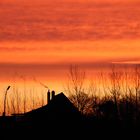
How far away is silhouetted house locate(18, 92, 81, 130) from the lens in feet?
195

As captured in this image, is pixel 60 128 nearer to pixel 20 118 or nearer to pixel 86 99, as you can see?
pixel 20 118

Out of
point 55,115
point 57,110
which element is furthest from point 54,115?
point 57,110

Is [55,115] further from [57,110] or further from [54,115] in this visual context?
[57,110]

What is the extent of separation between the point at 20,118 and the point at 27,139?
4081mm

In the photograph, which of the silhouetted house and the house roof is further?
the house roof

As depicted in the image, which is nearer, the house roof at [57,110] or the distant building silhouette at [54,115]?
the distant building silhouette at [54,115]

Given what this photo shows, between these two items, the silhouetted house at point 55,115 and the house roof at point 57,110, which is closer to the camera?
the silhouetted house at point 55,115

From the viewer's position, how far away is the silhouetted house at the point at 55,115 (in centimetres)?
5934

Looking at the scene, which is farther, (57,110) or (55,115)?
(57,110)

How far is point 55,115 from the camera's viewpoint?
60.7m

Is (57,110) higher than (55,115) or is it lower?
higher

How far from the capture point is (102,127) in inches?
2309

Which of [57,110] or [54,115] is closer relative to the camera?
[54,115]

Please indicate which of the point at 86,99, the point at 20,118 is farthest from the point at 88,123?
the point at 86,99
